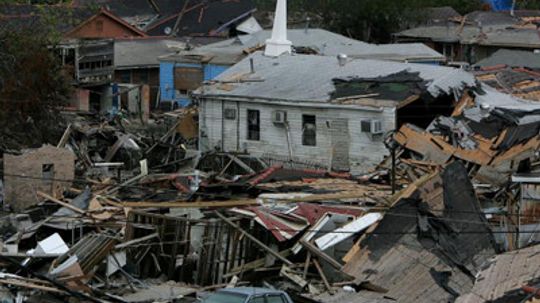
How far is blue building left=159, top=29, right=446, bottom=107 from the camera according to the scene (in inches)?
1937

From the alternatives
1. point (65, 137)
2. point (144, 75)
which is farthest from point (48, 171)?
point (144, 75)

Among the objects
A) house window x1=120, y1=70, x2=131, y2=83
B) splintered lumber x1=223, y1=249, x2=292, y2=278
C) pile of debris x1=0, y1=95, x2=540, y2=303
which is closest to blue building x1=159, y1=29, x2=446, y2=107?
house window x1=120, y1=70, x2=131, y2=83

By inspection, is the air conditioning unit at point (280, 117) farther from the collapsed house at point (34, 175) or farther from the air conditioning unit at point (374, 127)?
the collapsed house at point (34, 175)

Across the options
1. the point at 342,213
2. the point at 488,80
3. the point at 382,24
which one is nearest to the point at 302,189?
the point at 342,213

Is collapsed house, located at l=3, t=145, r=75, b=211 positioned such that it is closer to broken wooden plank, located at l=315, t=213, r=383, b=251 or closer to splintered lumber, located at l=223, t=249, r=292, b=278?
splintered lumber, located at l=223, t=249, r=292, b=278

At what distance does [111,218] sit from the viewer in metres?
27.0

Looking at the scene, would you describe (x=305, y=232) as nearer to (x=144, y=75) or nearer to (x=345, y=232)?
(x=345, y=232)

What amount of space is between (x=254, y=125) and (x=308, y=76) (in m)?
2.17

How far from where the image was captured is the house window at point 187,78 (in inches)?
1969

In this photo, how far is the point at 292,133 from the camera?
118 feet

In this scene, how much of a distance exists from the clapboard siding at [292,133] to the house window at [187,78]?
12.0 m

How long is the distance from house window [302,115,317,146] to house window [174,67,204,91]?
47.7 feet

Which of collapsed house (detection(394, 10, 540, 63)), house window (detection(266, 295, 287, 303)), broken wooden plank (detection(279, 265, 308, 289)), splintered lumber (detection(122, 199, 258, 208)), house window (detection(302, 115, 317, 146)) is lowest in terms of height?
broken wooden plank (detection(279, 265, 308, 289))

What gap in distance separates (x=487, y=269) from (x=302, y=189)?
7944 mm
